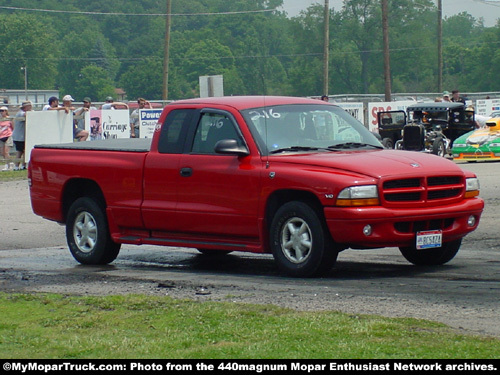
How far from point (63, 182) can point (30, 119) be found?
47.7 ft

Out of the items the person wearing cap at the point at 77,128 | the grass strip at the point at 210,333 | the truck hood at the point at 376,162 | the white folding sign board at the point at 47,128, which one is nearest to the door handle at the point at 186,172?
the truck hood at the point at 376,162

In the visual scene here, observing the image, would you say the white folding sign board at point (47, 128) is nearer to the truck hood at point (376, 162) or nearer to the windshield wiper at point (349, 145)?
the windshield wiper at point (349, 145)

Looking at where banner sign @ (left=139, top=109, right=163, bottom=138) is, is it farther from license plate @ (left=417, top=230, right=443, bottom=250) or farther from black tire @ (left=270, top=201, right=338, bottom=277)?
license plate @ (left=417, top=230, right=443, bottom=250)

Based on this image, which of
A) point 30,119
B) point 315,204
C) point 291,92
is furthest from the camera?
point 291,92

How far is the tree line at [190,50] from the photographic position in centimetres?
9438

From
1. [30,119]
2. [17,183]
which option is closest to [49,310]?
[17,183]

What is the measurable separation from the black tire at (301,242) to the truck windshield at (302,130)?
78cm

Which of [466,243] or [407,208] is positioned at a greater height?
[407,208]

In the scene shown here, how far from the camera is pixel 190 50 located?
3440 inches

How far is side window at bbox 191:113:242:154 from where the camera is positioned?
1060cm

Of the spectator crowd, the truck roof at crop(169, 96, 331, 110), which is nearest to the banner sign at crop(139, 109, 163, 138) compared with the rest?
the spectator crowd

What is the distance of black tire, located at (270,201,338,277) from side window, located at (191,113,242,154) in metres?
1.18
